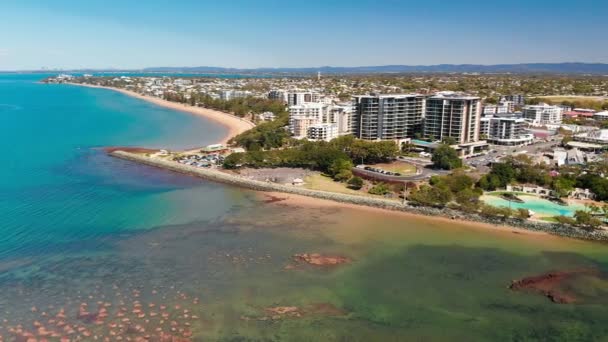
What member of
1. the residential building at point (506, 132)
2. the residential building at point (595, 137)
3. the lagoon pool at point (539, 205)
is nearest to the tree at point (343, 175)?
the lagoon pool at point (539, 205)

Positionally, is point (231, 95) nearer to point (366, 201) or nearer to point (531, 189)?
point (366, 201)

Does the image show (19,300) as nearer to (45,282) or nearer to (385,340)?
(45,282)

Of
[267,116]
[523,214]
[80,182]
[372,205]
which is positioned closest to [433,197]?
[372,205]

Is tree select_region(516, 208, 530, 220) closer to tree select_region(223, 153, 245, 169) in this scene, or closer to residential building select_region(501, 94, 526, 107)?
tree select_region(223, 153, 245, 169)

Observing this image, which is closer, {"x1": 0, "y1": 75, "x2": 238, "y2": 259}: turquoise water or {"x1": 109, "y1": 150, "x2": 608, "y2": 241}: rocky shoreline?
{"x1": 109, "y1": 150, "x2": 608, "y2": 241}: rocky shoreline

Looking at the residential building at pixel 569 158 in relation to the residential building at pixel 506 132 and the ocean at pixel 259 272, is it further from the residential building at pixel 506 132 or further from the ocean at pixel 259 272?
the ocean at pixel 259 272

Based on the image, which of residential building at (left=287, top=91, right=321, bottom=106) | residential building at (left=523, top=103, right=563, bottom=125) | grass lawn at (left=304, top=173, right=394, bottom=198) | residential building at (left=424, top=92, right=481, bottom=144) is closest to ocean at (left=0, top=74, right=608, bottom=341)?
grass lawn at (left=304, top=173, right=394, bottom=198)

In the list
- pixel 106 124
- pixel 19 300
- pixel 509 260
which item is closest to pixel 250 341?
pixel 19 300
